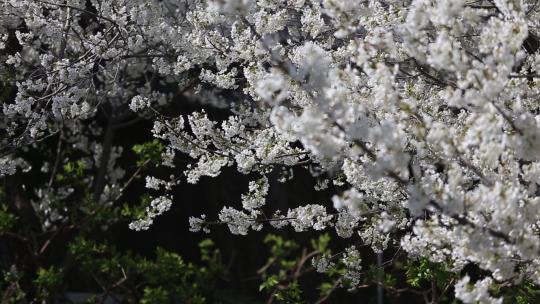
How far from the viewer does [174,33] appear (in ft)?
18.4

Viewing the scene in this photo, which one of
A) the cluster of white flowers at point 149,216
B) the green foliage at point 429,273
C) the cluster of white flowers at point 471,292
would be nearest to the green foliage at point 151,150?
the cluster of white flowers at point 149,216

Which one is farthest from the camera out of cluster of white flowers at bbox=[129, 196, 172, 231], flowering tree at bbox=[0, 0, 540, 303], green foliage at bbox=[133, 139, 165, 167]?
green foliage at bbox=[133, 139, 165, 167]

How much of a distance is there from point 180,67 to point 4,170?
1.51 metres

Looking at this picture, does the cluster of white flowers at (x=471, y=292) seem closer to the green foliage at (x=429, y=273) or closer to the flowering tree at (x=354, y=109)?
the flowering tree at (x=354, y=109)

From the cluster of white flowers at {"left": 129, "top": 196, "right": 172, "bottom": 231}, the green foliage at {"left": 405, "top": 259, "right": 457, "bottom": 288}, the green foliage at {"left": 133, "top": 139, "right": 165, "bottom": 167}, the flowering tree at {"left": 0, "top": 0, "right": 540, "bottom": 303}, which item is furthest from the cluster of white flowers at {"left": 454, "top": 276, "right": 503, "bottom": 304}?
the green foliage at {"left": 133, "top": 139, "right": 165, "bottom": 167}

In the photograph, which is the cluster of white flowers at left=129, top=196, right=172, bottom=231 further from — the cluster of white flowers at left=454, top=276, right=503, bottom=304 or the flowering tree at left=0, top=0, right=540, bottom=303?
the cluster of white flowers at left=454, top=276, right=503, bottom=304

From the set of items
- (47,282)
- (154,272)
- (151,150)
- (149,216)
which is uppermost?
(151,150)

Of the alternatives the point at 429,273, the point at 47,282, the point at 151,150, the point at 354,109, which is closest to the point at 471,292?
the point at 354,109

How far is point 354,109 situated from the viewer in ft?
10.1

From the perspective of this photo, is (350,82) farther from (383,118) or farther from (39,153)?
(39,153)

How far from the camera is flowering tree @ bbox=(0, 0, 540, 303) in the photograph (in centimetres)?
284

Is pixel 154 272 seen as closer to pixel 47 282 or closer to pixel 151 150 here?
pixel 47 282

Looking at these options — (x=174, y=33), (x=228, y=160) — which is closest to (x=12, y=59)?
(x=174, y=33)

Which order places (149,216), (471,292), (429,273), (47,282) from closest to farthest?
1. (471,292)
2. (429,273)
3. (149,216)
4. (47,282)
